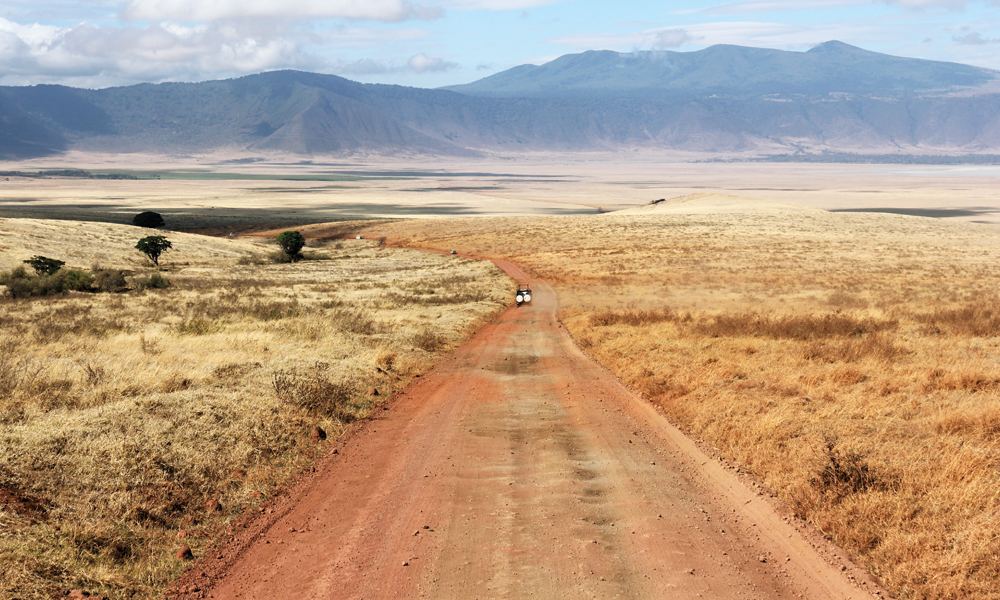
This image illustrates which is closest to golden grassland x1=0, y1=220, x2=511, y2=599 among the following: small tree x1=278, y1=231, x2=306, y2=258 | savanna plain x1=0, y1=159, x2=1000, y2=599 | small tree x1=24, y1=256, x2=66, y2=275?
savanna plain x1=0, y1=159, x2=1000, y2=599

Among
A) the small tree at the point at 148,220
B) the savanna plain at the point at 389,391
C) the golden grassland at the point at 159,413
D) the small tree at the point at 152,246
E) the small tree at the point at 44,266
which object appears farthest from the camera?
the small tree at the point at 148,220

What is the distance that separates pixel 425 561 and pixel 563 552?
1.39 m

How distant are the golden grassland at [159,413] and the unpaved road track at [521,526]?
737 millimetres

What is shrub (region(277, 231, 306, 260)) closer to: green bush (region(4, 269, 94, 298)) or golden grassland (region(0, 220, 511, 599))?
green bush (region(4, 269, 94, 298))

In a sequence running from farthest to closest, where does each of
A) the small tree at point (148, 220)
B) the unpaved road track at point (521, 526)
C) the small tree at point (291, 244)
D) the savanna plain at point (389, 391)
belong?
the small tree at point (148, 220), the small tree at point (291, 244), the savanna plain at point (389, 391), the unpaved road track at point (521, 526)

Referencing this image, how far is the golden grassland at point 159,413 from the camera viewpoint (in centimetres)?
747

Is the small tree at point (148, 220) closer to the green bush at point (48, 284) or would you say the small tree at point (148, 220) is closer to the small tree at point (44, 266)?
the small tree at point (44, 266)

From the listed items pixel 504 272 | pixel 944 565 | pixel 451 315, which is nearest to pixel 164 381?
pixel 944 565

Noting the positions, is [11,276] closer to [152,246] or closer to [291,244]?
[152,246]

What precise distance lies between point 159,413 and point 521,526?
644cm

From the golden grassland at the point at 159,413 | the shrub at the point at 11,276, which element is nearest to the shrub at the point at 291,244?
the shrub at the point at 11,276

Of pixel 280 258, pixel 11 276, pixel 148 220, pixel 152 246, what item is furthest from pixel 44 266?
pixel 148 220

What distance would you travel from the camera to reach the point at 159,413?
11.3 metres

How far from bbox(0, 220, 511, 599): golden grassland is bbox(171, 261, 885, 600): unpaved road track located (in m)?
0.74
